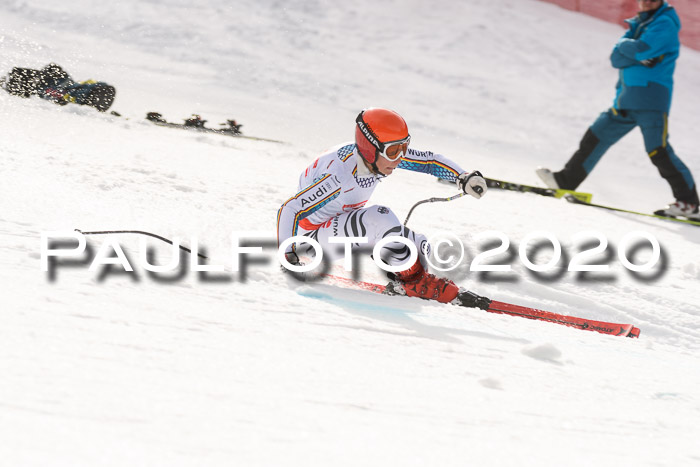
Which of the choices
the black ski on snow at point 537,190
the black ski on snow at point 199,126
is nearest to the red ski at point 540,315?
the black ski on snow at point 537,190

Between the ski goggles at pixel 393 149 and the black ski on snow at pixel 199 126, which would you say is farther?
the black ski on snow at pixel 199 126

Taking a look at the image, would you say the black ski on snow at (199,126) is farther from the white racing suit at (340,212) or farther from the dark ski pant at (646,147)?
the white racing suit at (340,212)

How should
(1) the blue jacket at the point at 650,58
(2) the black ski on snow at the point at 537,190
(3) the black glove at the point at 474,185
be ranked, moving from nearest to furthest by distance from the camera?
(3) the black glove at the point at 474,185, (1) the blue jacket at the point at 650,58, (2) the black ski on snow at the point at 537,190

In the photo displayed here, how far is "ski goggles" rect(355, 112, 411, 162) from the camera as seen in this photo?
12.5 feet

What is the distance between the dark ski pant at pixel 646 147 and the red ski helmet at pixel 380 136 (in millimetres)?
3583

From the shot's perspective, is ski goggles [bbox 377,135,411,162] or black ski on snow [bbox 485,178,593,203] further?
black ski on snow [bbox 485,178,593,203]

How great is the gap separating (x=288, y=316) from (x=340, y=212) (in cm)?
108

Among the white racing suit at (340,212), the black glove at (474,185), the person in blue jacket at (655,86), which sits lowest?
the white racing suit at (340,212)

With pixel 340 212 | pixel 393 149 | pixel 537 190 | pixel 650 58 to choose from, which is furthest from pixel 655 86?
pixel 340 212

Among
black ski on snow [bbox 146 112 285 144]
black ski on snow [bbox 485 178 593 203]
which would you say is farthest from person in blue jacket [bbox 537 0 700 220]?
black ski on snow [bbox 146 112 285 144]

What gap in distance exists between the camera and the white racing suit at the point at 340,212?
3803 mm

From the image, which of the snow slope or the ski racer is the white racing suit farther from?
the snow slope

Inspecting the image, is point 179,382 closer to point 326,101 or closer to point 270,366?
point 270,366

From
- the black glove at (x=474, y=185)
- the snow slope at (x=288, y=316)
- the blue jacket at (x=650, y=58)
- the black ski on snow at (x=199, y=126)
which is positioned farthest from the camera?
the black ski on snow at (x=199, y=126)
